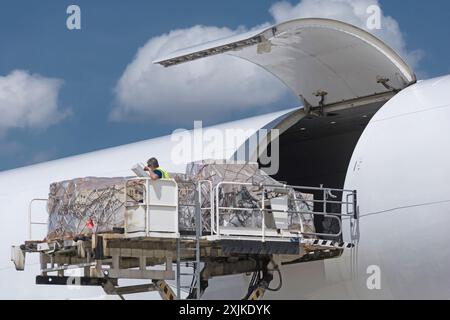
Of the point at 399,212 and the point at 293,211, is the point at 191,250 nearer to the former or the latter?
the point at 293,211

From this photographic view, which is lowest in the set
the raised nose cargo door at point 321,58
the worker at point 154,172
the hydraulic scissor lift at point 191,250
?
the hydraulic scissor lift at point 191,250

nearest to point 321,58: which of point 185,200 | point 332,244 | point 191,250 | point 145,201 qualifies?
point 332,244

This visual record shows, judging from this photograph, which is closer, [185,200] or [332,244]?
[185,200]

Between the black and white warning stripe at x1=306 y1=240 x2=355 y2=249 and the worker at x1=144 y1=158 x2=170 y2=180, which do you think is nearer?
the worker at x1=144 y1=158 x2=170 y2=180

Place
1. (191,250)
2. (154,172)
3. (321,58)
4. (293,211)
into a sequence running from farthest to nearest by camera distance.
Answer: (321,58) < (191,250) < (293,211) < (154,172)

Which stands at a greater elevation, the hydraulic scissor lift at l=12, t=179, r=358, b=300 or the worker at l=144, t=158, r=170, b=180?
the worker at l=144, t=158, r=170, b=180

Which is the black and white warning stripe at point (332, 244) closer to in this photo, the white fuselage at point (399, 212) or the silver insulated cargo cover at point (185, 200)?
the white fuselage at point (399, 212)

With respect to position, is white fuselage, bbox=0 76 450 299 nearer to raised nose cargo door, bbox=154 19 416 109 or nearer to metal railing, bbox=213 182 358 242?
metal railing, bbox=213 182 358 242

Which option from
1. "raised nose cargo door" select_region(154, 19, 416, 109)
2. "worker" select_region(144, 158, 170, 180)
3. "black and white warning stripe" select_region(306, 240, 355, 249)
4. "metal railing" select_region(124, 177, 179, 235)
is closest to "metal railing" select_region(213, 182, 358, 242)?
"black and white warning stripe" select_region(306, 240, 355, 249)

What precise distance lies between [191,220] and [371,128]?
3.62 meters

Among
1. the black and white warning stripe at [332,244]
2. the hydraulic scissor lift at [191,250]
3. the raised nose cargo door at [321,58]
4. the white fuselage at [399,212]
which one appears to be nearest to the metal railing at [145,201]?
the hydraulic scissor lift at [191,250]

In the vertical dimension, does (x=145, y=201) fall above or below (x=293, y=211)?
above
